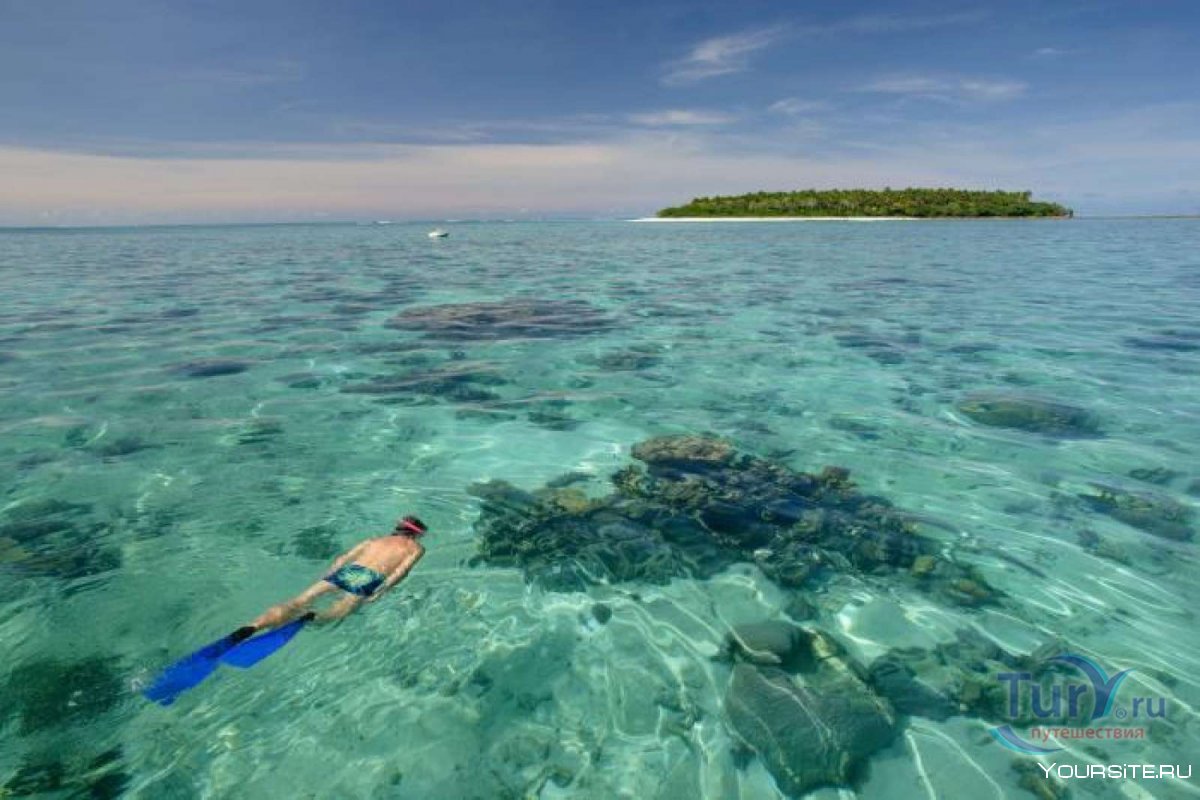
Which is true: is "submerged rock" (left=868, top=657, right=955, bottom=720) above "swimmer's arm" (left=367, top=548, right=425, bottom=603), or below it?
below

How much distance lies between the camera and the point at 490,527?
21.3 feet

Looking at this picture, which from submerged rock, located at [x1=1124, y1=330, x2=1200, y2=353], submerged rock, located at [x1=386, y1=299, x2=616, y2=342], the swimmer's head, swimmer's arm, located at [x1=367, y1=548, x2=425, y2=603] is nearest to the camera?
swimmer's arm, located at [x1=367, y1=548, x2=425, y2=603]

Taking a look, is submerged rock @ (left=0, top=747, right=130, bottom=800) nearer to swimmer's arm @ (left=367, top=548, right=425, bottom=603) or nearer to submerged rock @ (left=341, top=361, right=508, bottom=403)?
swimmer's arm @ (left=367, top=548, right=425, bottom=603)

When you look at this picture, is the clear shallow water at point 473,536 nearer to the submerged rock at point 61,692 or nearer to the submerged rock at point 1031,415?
the submerged rock at point 61,692

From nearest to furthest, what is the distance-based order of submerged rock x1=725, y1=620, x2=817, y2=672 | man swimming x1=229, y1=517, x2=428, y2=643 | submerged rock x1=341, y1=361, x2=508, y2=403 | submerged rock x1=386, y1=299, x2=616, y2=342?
submerged rock x1=725, y1=620, x2=817, y2=672 → man swimming x1=229, y1=517, x2=428, y2=643 → submerged rock x1=341, y1=361, x2=508, y2=403 → submerged rock x1=386, y1=299, x2=616, y2=342

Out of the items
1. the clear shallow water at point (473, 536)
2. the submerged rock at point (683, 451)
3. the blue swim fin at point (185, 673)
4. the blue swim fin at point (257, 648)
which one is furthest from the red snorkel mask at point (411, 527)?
the submerged rock at point (683, 451)

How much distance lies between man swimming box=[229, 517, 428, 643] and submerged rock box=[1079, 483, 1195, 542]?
7477mm

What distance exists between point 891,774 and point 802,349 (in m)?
11.0

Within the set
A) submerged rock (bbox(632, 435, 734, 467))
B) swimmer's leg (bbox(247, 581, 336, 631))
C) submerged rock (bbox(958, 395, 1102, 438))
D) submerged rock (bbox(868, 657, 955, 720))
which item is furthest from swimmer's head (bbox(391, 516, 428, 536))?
submerged rock (bbox(958, 395, 1102, 438))

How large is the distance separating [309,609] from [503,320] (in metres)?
13.0

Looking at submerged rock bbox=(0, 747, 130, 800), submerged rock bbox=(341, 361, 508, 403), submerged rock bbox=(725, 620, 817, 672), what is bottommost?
submerged rock bbox=(725, 620, 817, 672)

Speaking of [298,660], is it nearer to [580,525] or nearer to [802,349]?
[580,525]

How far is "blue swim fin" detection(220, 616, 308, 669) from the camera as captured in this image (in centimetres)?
443

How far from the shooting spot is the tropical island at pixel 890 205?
11812 centimetres
